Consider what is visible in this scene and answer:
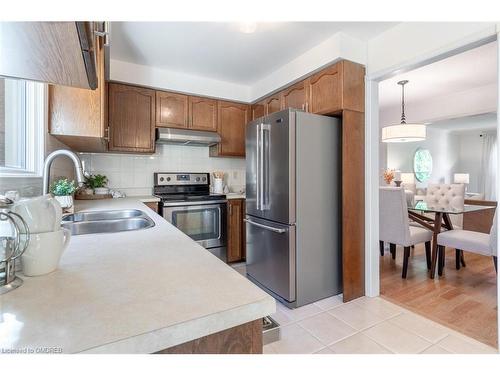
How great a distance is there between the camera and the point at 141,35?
2.23 meters

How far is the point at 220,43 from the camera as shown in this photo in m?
2.37

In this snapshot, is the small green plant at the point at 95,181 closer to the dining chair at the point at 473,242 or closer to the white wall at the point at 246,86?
the white wall at the point at 246,86

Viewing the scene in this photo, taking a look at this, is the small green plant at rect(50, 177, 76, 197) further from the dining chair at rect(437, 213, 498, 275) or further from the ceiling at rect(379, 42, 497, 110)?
the ceiling at rect(379, 42, 497, 110)

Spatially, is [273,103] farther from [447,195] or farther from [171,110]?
[447,195]

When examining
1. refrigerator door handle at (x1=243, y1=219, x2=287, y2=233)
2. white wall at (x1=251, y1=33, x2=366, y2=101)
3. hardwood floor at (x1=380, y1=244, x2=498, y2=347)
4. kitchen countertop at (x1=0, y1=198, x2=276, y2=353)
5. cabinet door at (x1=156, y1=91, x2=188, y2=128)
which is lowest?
hardwood floor at (x1=380, y1=244, x2=498, y2=347)

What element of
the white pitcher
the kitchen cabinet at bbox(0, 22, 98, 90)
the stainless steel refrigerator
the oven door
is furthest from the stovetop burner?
the white pitcher

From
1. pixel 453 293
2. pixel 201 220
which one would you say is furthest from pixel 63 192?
pixel 453 293

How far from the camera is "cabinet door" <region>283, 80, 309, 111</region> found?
259cm

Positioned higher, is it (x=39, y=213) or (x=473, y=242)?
(x=39, y=213)

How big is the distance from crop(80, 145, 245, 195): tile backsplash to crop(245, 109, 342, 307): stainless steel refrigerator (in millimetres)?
1308

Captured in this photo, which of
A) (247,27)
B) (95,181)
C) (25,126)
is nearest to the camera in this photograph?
(25,126)

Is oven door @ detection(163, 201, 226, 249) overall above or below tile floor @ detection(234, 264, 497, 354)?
above
